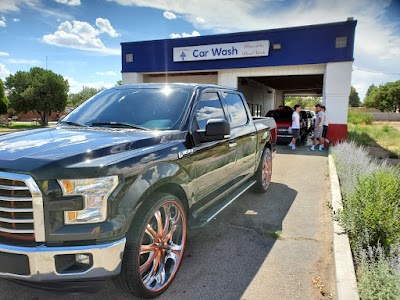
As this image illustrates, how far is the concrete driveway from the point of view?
301 centimetres

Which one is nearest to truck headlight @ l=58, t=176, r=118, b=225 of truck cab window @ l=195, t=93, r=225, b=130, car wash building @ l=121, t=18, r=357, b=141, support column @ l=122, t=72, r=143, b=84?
truck cab window @ l=195, t=93, r=225, b=130

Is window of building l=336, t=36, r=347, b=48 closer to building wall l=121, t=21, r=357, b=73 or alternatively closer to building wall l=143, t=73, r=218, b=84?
building wall l=121, t=21, r=357, b=73

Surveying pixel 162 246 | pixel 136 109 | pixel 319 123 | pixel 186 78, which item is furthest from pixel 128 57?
pixel 162 246

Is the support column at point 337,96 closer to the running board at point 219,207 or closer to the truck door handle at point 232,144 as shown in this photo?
the running board at point 219,207

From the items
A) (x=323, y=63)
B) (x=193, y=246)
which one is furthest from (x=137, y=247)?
(x=323, y=63)

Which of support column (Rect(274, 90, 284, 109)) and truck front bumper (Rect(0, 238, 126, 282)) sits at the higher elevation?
support column (Rect(274, 90, 284, 109))

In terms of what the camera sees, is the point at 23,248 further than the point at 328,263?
No

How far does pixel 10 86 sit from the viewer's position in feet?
133

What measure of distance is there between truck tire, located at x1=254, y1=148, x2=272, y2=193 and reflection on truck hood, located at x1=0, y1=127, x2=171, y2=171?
10.4 feet

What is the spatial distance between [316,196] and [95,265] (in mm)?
4982

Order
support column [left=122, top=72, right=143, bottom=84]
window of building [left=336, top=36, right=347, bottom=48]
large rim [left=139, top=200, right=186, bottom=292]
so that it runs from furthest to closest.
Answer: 1. support column [left=122, top=72, right=143, bottom=84]
2. window of building [left=336, top=36, right=347, bottom=48]
3. large rim [left=139, top=200, right=186, bottom=292]

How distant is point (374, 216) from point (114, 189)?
2886 millimetres

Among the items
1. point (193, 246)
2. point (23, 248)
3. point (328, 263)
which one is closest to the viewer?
point (23, 248)

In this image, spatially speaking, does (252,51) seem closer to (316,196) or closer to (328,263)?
(316,196)
